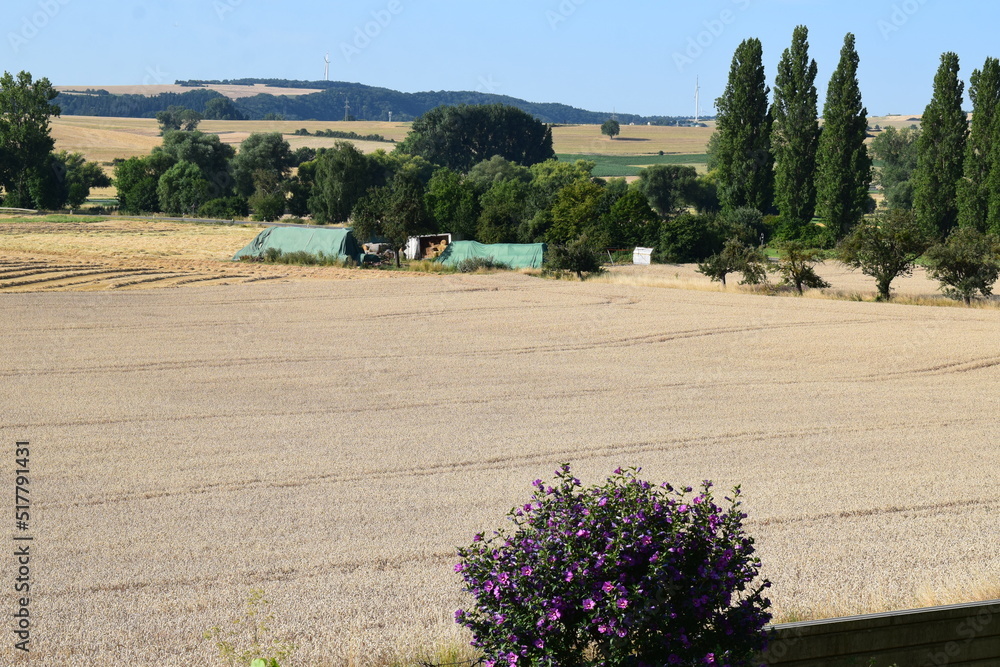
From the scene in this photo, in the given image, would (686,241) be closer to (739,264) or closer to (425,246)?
(425,246)

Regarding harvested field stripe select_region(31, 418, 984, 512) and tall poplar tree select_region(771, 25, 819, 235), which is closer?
harvested field stripe select_region(31, 418, 984, 512)

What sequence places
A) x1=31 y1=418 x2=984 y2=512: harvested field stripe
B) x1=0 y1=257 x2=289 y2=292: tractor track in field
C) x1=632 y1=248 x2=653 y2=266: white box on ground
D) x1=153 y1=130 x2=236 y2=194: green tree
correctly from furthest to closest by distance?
x1=153 y1=130 x2=236 y2=194: green tree, x1=632 y1=248 x2=653 y2=266: white box on ground, x1=0 y1=257 x2=289 y2=292: tractor track in field, x1=31 y1=418 x2=984 y2=512: harvested field stripe

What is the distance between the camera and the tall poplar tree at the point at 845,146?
68312 millimetres

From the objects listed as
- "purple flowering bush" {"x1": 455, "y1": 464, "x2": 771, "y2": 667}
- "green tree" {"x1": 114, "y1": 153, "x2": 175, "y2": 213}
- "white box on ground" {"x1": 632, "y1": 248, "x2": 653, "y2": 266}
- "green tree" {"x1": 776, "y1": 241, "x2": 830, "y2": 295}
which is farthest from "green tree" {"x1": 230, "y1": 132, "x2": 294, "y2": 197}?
"purple flowering bush" {"x1": 455, "y1": 464, "x2": 771, "y2": 667}

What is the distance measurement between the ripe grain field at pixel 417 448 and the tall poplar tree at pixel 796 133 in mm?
37473

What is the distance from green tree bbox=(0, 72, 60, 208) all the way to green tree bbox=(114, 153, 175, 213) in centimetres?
859

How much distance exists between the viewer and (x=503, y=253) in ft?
183

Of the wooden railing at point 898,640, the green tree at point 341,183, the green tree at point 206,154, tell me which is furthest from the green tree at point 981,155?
the green tree at point 206,154

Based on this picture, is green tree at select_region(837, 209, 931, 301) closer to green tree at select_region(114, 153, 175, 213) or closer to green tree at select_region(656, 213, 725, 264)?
green tree at select_region(656, 213, 725, 264)

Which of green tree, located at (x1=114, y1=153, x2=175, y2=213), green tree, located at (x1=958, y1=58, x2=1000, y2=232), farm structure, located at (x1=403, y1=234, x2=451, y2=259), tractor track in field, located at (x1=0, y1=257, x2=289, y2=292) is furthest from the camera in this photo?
green tree, located at (x1=114, y1=153, x2=175, y2=213)

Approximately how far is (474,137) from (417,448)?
499 feet

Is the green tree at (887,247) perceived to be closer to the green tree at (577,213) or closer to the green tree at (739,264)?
the green tree at (739,264)

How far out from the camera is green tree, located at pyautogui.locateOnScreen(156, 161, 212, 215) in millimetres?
109188

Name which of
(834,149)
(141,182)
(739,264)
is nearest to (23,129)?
(141,182)
